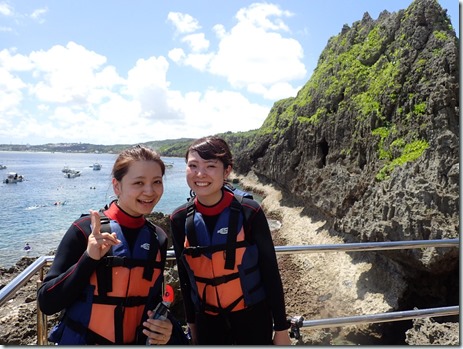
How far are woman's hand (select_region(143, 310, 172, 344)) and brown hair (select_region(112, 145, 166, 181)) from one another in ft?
3.11

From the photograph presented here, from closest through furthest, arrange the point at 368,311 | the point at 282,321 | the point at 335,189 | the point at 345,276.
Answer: the point at 282,321, the point at 368,311, the point at 345,276, the point at 335,189

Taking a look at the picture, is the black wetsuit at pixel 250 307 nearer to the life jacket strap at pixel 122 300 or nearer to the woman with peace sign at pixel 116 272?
the woman with peace sign at pixel 116 272

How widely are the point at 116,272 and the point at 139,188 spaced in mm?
547

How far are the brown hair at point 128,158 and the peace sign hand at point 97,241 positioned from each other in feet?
1.33

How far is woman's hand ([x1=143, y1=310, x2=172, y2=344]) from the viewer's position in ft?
7.41

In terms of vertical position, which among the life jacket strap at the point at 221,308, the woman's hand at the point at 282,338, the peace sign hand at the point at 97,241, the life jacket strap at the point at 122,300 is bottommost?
the woman's hand at the point at 282,338

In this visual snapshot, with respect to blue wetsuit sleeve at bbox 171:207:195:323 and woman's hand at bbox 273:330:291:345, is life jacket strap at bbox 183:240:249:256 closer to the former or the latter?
blue wetsuit sleeve at bbox 171:207:195:323

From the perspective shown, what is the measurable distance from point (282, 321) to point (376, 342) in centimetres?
1340

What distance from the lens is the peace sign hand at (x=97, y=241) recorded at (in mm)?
2143

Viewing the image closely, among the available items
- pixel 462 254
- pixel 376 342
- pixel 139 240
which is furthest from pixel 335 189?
pixel 139 240

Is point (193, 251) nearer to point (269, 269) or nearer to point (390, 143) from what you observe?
point (269, 269)

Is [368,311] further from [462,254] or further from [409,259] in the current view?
[462,254]

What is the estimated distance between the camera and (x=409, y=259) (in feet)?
49.3

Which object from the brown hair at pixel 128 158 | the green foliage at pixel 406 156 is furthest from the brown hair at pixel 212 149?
the green foliage at pixel 406 156
